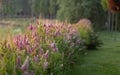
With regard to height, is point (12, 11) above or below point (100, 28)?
above

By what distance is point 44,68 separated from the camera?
3855 millimetres

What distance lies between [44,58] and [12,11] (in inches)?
2055

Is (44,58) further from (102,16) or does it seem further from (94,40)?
(102,16)

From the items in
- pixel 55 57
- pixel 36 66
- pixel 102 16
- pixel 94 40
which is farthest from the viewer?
pixel 102 16

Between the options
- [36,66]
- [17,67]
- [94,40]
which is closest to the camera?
[17,67]

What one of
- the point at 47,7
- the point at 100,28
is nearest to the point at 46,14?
the point at 47,7

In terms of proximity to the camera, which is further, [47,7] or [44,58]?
[47,7]

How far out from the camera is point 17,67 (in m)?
3.45

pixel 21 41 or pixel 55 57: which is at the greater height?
pixel 21 41

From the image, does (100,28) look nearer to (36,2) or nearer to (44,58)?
(36,2)

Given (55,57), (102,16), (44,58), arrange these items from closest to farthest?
(44,58) → (55,57) → (102,16)

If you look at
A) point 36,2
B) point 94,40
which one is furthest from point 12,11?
point 94,40

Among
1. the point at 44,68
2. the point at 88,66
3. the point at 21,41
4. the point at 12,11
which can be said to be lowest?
the point at 88,66

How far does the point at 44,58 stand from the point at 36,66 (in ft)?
1.10
